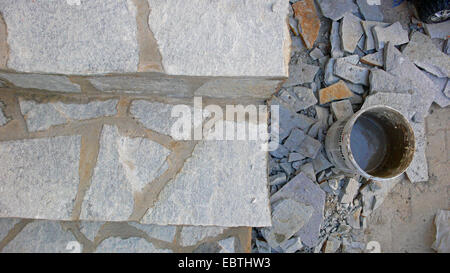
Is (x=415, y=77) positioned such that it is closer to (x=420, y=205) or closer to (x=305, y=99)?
(x=305, y=99)

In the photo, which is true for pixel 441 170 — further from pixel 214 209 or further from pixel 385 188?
pixel 214 209

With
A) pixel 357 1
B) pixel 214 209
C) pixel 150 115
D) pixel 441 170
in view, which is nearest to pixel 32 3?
pixel 150 115

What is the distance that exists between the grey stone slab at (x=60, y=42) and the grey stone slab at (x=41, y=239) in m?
1.00

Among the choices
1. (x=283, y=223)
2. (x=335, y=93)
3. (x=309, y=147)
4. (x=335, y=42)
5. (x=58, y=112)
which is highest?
(x=335, y=42)

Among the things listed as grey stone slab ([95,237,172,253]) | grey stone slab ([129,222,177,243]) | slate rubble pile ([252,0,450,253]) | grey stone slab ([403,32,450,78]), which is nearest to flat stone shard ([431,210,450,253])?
slate rubble pile ([252,0,450,253])

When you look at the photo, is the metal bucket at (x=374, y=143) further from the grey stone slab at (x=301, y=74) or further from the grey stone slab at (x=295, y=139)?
the grey stone slab at (x=301, y=74)

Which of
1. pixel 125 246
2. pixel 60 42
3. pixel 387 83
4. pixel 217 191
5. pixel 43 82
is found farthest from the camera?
pixel 387 83

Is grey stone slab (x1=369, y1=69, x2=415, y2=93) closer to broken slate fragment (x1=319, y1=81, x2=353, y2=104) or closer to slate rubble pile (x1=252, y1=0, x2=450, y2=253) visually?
slate rubble pile (x1=252, y1=0, x2=450, y2=253)

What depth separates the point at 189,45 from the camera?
4.88 feet

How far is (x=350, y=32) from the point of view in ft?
7.59

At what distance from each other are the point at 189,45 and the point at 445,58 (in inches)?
84.0

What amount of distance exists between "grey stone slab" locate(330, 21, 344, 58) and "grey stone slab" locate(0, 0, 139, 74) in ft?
5.05

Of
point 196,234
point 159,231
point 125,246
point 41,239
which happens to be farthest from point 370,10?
point 41,239

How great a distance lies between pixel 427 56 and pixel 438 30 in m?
0.23
